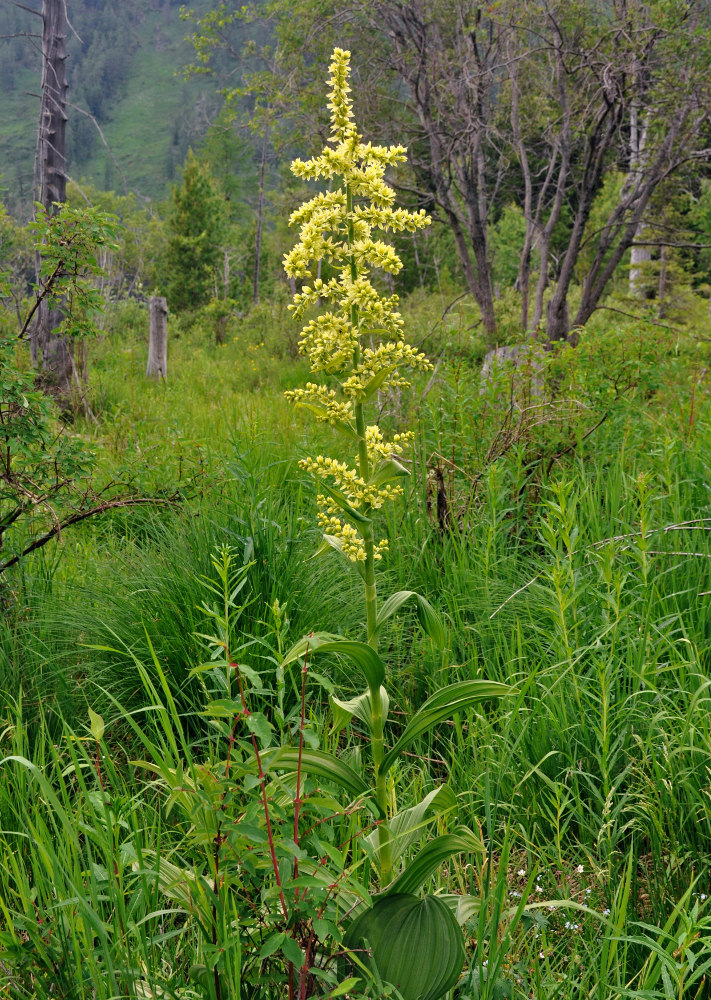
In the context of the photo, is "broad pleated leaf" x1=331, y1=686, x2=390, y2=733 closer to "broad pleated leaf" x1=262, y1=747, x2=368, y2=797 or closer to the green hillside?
"broad pleated leaf" x1=262, y1=747, x2=368, y2=797

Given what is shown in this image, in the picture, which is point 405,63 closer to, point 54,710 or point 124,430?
point 124,430

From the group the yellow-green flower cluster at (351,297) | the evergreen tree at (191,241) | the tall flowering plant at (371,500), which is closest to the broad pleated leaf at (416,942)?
the tall flowering plant at (371,500)

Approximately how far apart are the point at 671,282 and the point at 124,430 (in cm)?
2346

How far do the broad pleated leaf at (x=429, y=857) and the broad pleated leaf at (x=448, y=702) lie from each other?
187 millimetres

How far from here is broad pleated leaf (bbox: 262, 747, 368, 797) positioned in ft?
4.80

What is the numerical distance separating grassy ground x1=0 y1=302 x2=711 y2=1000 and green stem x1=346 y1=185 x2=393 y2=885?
0.73ft

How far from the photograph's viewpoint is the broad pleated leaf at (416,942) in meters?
1.44

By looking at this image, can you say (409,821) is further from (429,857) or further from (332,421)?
(332,421)

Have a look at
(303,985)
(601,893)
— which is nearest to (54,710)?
(303,985)

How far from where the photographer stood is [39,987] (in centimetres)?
132

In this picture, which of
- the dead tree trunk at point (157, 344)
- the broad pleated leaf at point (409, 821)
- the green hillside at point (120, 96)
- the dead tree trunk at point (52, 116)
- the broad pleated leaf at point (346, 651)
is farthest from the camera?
the green hillside at point (120, 96)

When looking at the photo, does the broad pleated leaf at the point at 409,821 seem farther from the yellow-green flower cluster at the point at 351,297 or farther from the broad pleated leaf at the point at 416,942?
the yellow-green flower cluster at the point at 351,297

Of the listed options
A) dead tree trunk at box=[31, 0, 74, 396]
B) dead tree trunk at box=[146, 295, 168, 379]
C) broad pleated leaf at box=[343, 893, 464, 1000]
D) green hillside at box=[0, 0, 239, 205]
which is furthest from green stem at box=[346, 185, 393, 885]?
green hillside at box=[0, 0, 239, 205]

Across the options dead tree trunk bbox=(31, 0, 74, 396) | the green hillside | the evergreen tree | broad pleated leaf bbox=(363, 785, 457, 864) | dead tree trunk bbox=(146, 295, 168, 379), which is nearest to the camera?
broad pleated leaf bbox=(363, 785, 457, 864)
